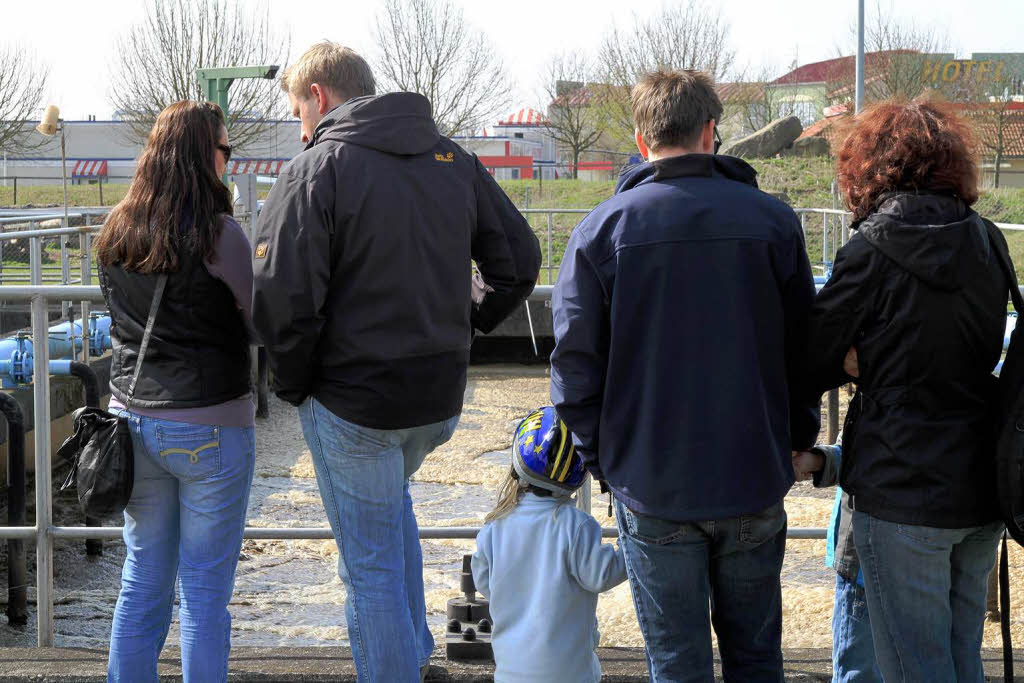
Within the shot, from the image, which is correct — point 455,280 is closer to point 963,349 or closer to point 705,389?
point 705,389

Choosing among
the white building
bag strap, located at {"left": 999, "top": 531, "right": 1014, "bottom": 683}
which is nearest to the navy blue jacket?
bag strap, located at {"left": 999, "top": 531, "right": 1014, "bottom": 683}

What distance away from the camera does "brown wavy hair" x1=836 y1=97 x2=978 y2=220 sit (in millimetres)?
2428

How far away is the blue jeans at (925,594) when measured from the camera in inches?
94.4

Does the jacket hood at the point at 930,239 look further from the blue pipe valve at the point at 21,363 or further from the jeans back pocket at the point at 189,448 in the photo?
the blue pipe valve at the point at 21,363

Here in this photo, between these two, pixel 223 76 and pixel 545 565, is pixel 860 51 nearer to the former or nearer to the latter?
pixel 223 76

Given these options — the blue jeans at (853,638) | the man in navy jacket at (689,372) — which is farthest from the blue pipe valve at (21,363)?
the blue jeans at (853,638)

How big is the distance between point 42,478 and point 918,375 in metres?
2.88

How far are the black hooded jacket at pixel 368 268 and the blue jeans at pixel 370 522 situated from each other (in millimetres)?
63

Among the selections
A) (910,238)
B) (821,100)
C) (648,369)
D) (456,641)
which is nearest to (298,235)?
(648,369)

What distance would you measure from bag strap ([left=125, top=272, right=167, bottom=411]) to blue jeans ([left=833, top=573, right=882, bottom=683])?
177 centimetres

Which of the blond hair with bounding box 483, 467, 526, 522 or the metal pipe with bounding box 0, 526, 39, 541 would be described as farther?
the metal pipe with bounding box 0, 526, 39, 541

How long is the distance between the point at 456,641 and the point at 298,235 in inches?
60.0

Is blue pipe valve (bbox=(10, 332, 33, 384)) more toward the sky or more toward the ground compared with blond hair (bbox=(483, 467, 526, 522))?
more toward the ground

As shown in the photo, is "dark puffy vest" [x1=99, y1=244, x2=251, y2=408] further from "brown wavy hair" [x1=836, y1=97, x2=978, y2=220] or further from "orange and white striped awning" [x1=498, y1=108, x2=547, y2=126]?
"orange and white striped awning" [x1=498, y1=108, x2=547, y2=126]
